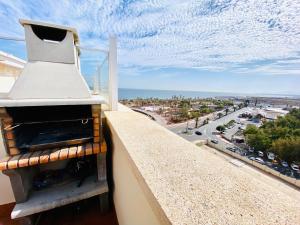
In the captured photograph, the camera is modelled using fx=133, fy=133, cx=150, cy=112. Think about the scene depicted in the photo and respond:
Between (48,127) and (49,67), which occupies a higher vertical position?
(49,67)

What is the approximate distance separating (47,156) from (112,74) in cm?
159

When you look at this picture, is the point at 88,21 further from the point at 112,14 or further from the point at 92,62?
the point at 92,62

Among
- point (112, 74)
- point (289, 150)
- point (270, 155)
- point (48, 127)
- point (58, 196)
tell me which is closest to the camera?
point (58, 196)

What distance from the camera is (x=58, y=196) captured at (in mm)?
1656

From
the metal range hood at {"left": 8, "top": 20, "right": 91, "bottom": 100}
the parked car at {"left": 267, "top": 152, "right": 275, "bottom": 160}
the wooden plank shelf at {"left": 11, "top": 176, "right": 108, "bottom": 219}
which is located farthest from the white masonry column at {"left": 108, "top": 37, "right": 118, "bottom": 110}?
the parked car at {"left": 267, "top": 152, "right": 275, "bottom": 160}

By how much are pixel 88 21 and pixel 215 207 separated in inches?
169

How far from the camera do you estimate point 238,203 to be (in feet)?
1.69

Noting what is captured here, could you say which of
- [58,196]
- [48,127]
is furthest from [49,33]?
[58,196]

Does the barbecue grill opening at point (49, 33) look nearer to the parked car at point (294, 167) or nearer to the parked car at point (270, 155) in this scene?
the parked car at point (294, 167)

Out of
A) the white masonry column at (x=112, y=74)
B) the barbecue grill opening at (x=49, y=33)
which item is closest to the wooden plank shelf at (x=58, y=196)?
the white masonry column at (x=112, y=74)

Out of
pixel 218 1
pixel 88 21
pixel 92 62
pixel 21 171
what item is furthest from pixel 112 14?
pixel 21 171

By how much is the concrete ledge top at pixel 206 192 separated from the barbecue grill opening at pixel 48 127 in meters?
1.23

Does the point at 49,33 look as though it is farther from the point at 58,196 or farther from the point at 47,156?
the point at 58,196

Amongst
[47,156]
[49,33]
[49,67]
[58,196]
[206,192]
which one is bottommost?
[58,196]
